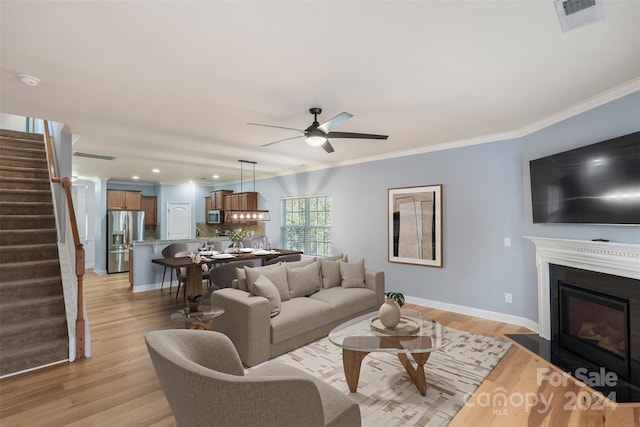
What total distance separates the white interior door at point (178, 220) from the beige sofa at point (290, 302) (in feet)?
22.2

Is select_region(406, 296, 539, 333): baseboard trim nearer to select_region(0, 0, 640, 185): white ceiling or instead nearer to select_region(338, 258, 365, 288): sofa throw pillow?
select_region(338, 258, 365, 288): sofa throw pillow

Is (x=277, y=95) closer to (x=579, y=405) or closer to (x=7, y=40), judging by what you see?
(x=7, y=40)

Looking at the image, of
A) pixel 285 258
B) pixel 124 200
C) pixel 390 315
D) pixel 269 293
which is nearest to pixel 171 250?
pixel 285 258

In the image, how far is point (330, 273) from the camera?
172 inches

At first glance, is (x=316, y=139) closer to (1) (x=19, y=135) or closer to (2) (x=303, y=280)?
(2) (x=303, y=280)

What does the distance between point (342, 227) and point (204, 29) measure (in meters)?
4.67

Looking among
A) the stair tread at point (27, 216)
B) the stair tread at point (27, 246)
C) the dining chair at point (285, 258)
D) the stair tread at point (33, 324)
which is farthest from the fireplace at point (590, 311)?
the stair tread at point (27, 216)

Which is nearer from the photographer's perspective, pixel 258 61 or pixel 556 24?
pixel 556 24

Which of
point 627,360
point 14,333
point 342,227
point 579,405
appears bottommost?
point 579,405

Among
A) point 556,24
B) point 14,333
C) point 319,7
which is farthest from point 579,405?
point 14,333

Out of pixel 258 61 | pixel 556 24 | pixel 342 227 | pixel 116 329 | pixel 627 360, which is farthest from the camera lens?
pixel 342 227

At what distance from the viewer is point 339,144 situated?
4.73m

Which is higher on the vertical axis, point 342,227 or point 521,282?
point 342,227

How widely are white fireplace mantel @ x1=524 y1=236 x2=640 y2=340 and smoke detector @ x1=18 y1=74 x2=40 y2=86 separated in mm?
5197
